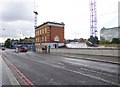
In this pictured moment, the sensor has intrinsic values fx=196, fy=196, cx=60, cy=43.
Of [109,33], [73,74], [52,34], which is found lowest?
[73,74]

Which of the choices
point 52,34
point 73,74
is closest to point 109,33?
point 52,34

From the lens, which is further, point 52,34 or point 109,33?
point 109,33

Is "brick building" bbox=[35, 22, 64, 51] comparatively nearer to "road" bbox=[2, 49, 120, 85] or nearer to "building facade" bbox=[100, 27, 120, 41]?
"road" bbox=[2, 49, 120, 85]

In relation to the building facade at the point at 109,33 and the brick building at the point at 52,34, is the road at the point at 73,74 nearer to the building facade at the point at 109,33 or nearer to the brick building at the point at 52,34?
the brick building at the point at 52,34

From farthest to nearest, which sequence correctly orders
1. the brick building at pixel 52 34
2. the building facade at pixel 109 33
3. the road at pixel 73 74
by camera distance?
the building facade at pixel 109 33 < the brick building at pixel 52 34 < the road at pixel 73 74

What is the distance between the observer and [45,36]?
7038cm

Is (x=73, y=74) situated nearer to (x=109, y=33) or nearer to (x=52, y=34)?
(x=52, y=34)

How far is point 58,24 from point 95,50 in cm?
3859

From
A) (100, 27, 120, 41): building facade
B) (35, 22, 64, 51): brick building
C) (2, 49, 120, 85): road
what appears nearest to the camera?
(2, 49, 120, 85): road

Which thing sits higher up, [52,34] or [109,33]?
[109,33]

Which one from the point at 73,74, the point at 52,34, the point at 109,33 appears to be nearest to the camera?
the point at 73,74

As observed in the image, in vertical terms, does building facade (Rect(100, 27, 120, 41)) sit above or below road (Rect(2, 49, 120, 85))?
above

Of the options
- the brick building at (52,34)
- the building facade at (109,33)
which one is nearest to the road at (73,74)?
the brick building at (52,34)

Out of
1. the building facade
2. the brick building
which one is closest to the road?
the brick building
